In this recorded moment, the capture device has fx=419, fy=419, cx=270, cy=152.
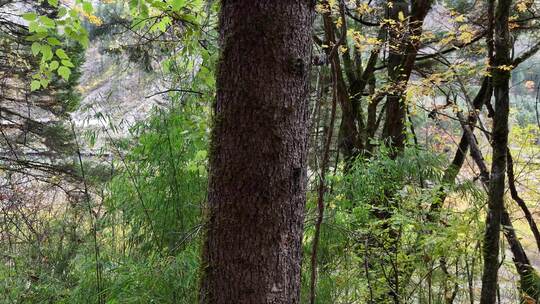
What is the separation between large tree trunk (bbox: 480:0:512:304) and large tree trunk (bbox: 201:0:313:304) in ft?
4.53

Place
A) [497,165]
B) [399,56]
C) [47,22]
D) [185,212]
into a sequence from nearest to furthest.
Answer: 1. [497,165]
2. [47,22]
3. [185,212]
4. [399,56]

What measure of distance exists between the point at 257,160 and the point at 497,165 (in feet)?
4.93

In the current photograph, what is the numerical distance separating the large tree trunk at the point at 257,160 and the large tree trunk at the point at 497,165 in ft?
4.53

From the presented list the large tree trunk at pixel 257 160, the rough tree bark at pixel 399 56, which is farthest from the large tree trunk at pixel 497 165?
the rough tree bark at pixel 399 56

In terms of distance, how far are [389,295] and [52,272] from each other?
8.46 feet

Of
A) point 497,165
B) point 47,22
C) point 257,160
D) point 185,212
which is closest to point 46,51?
point 47,22

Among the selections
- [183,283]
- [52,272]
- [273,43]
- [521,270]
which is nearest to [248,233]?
[273,43]

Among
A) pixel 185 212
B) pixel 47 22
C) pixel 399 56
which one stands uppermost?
pixel 399 56

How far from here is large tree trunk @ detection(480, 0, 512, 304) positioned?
83.0 inches

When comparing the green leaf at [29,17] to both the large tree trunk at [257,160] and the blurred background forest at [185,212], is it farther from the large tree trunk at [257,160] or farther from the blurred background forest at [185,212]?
the large tree trunk at [257,160]

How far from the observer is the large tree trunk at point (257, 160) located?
117 cm

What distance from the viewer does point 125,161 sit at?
109 inches

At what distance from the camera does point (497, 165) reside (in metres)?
2.11

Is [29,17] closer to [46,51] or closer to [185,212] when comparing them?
[46,51]
